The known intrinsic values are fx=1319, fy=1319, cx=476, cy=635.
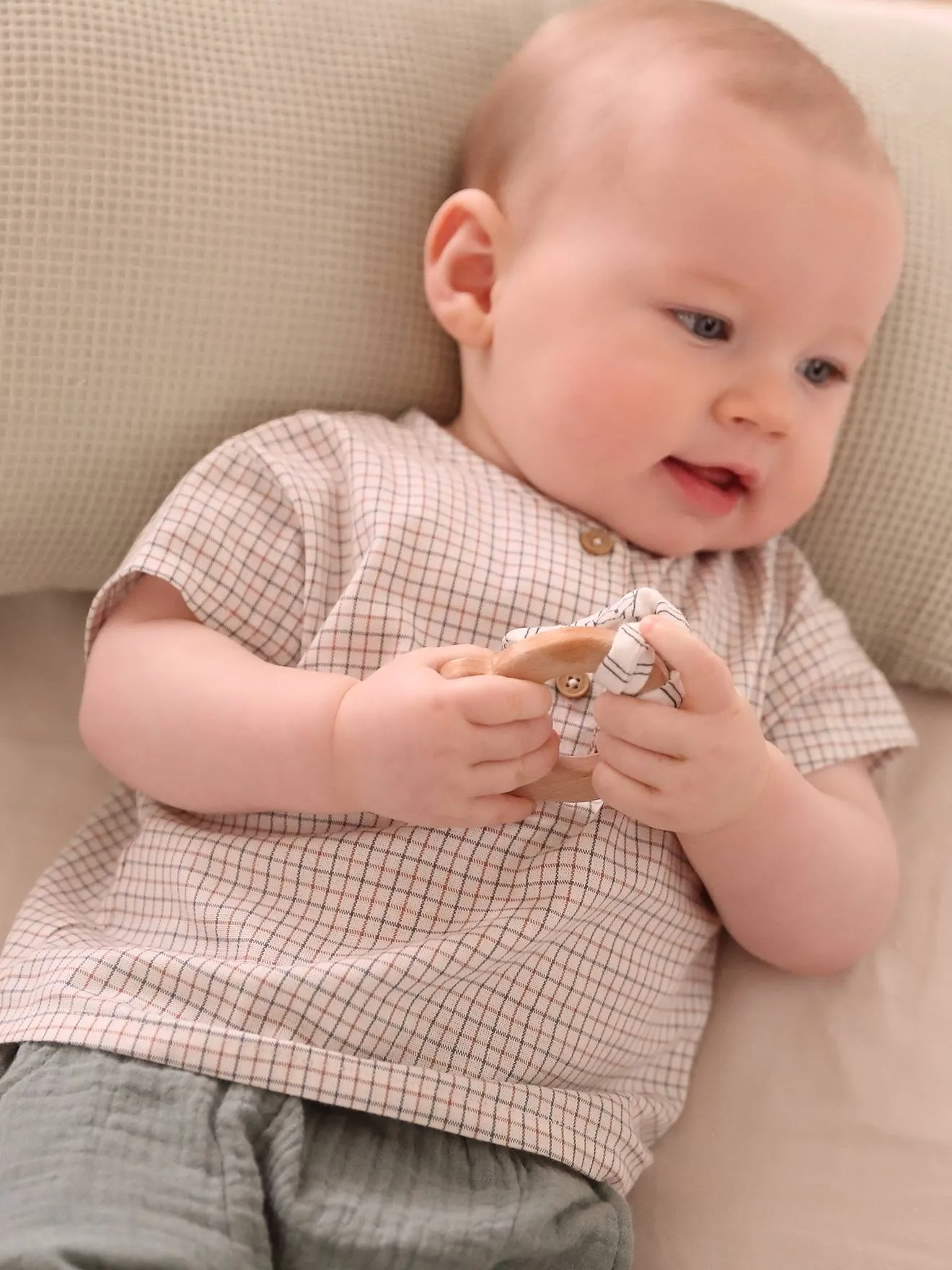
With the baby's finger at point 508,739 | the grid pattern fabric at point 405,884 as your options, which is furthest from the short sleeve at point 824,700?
the baby's finger at point 508,739

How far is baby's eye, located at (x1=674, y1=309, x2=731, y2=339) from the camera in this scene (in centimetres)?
99

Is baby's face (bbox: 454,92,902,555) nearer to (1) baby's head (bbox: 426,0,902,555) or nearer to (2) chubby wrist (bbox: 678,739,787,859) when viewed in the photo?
(1) baby's head (bbox: 426,0,902,555)

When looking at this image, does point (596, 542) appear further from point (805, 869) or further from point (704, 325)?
point (805, 869)

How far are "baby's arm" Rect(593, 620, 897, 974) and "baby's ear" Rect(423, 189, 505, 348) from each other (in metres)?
0.41

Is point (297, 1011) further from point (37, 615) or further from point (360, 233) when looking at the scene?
point (360, 233)

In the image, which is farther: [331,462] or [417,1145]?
[331,462]

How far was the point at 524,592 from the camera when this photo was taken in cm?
101

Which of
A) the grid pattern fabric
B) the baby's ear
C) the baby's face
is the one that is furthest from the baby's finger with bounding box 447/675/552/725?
the baby's ear

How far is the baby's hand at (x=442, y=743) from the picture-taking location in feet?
2.68

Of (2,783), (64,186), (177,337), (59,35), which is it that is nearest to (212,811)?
(2,783)

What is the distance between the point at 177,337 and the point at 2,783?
0.42 meters

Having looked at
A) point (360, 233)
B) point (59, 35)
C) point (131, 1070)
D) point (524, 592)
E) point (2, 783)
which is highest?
point (59, 35)

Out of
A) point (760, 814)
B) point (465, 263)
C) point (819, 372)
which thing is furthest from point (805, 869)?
point (465, 263)

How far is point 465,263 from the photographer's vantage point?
1.11m
